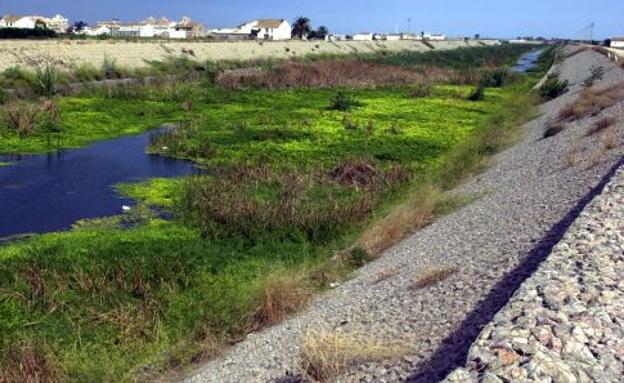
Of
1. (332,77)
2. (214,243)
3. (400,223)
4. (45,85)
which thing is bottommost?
(214,243)

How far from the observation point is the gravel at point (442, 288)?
27.9 feet

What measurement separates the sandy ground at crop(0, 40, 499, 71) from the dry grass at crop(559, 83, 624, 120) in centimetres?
3770

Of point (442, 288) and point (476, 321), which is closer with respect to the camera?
point (476, 321)

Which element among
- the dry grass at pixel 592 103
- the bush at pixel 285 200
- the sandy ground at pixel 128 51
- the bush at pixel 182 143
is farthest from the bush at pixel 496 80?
the bush at pixel 285 200

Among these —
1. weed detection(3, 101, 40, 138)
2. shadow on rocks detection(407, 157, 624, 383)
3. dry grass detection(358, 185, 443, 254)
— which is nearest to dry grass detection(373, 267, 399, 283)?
dry grass detection(358, 185, 443, 254)

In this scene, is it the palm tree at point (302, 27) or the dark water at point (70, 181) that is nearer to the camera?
the dark water at point (70, 181)

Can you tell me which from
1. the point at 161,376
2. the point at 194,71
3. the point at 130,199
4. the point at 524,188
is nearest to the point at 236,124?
the point at 130,199

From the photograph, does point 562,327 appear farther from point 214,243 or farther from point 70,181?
point 70,181

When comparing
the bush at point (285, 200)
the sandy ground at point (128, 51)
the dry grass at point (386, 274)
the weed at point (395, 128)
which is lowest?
the dry grass at point (386, 274)

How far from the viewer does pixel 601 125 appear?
23.6 m

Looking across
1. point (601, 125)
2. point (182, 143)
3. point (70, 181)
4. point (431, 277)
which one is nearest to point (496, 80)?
point (601, 125)

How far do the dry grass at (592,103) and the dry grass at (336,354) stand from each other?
23.4 metres

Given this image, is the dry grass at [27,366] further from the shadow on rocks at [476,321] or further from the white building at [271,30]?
the white building at [271,30]

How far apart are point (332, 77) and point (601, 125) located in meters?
39.7
